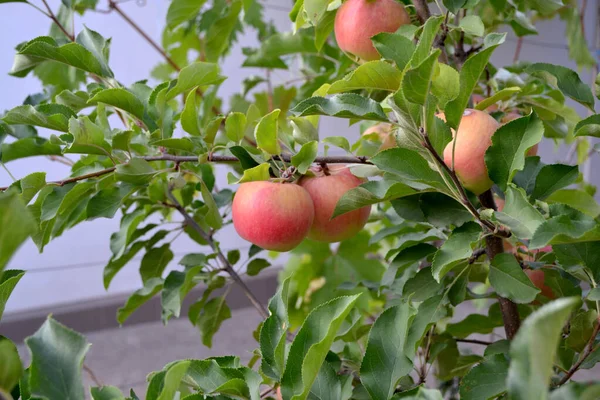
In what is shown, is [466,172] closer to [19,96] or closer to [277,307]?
[277,307]

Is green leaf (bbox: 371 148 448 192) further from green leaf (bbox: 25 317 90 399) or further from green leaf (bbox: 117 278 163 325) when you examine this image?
green leaf (bbox: 117 278 163 325)

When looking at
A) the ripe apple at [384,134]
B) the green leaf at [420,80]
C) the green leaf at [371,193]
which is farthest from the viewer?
the ripe apple at [384,134]

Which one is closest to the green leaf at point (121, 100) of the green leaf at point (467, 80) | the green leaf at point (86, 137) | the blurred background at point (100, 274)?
the green leaf at point (86, 137)

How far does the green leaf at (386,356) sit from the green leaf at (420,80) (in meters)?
0.11

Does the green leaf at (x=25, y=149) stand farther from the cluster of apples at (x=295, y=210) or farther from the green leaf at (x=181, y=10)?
the green leaf at (x=181, y=10)

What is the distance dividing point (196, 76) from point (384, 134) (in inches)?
10.4

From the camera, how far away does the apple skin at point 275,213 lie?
0.42 metres

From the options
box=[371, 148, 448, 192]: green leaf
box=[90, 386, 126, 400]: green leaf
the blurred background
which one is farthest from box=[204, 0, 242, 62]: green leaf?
the blurred background

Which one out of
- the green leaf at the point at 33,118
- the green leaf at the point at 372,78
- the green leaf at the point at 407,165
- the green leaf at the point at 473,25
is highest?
the green leaf at the point at 33,118

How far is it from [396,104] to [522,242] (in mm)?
189

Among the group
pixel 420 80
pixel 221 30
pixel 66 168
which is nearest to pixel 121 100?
pixel 420 80

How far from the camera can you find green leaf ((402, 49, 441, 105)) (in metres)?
0.27

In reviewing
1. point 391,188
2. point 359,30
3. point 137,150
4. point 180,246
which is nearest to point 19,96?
point 180,246

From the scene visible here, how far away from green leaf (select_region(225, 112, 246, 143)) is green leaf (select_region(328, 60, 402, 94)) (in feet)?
0.31
